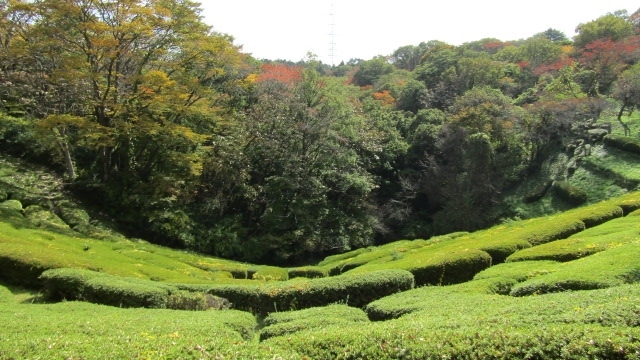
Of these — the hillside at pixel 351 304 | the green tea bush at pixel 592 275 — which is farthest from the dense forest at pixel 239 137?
the green tea bush at pixel 592 275

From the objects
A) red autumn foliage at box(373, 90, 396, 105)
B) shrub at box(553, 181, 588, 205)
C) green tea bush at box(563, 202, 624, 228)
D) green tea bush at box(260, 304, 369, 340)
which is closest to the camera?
green tea bush at box(260, 304, 369, 340)

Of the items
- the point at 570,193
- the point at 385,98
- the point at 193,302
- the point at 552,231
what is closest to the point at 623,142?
the point at 570,193

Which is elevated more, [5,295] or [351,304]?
[5,295]

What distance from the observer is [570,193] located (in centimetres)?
3109

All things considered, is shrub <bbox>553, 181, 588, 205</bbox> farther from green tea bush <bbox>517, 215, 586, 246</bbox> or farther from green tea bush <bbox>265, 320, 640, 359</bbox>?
green tea bush <bbox>265, 320, 640, 359</bbox>

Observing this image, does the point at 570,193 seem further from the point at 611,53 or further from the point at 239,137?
the point at 239,137

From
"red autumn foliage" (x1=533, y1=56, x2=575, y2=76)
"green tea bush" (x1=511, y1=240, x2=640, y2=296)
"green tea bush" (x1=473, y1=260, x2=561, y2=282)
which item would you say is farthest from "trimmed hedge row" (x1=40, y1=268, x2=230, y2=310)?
"red autumn foliage" (x1=533, y1=56, x2=575, y2=76)

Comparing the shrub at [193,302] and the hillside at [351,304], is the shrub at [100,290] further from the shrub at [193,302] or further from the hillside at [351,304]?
the shrub at [193,302]

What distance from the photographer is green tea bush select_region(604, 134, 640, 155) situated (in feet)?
103

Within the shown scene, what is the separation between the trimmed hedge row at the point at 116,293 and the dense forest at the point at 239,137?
14570 mm

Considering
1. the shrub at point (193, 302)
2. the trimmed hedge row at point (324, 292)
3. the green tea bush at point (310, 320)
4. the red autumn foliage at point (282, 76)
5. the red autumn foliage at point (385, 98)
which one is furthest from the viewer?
the red autumn foliage at point (385, 98)

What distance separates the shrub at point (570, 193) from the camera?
30.7 m

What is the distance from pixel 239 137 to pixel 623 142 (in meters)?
27.7

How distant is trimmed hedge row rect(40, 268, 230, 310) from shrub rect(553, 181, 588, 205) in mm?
27035
